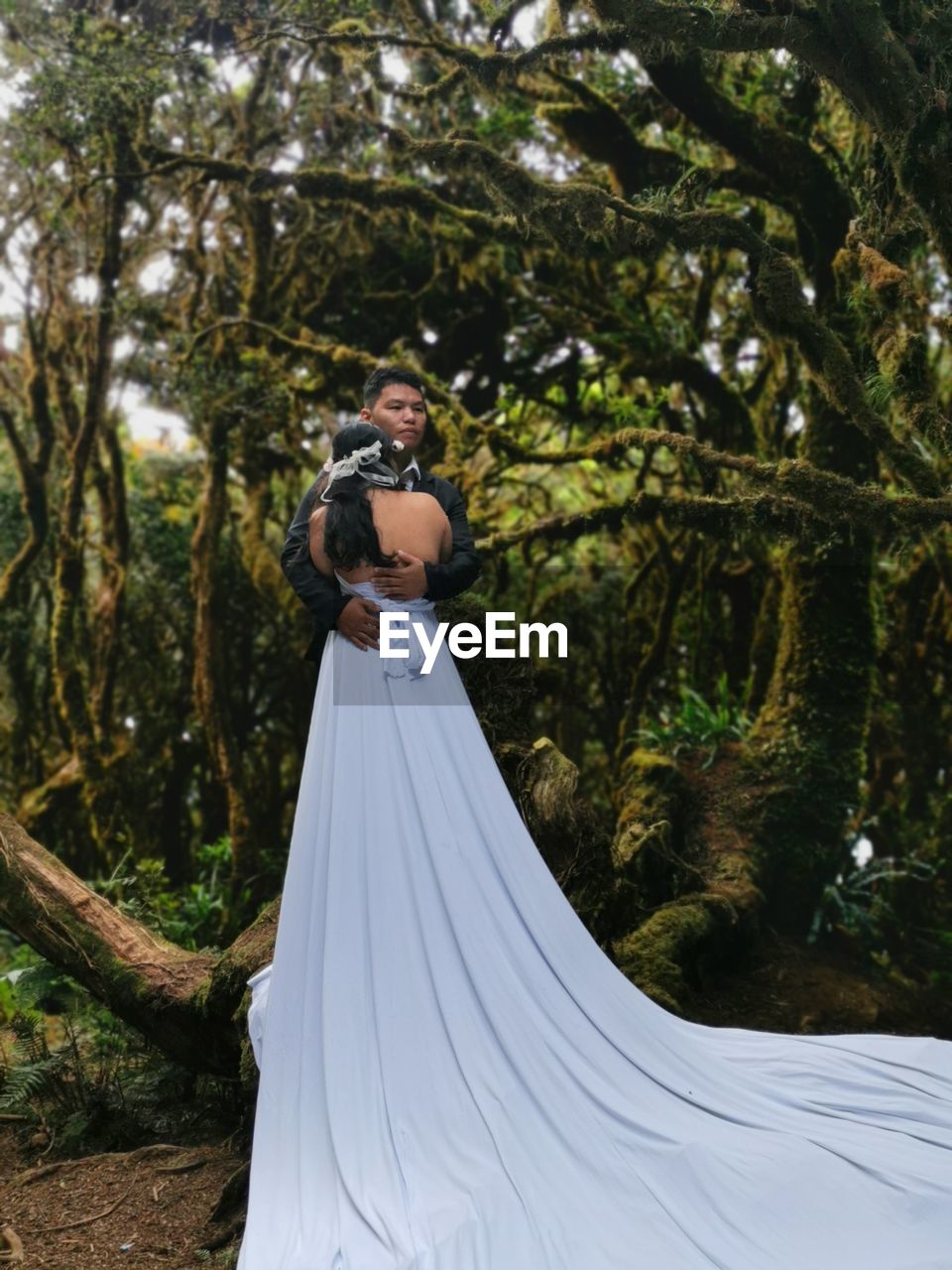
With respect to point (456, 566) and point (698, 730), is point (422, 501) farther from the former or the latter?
point (698, 730)

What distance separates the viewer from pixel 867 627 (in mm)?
5363

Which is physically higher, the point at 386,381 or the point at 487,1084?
the point at 386,381

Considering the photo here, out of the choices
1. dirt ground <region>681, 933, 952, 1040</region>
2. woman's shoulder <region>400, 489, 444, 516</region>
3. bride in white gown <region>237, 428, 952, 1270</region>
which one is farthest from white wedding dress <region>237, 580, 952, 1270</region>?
dirt ground <region>681, 933, 952, 1040</region>

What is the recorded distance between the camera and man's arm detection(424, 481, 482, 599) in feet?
9.56

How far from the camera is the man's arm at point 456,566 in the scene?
9.56 ft

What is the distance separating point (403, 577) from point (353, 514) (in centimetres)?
20

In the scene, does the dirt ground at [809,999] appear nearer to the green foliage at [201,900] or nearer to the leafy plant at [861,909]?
the leafy plant at [861,909]

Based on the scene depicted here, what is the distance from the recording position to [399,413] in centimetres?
292

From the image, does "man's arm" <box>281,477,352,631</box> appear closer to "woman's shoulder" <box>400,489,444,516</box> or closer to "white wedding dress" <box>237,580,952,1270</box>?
"white wedding dress" <box>237,580,952,1270</box>

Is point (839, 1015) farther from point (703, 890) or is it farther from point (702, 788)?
point (702, 788)

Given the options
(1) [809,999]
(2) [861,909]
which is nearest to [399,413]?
(1) [809,999]

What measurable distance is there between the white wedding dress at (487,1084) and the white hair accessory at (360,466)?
10.7 inches

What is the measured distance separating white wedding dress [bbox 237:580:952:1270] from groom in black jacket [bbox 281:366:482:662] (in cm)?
5

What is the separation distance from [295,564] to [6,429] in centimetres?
521
